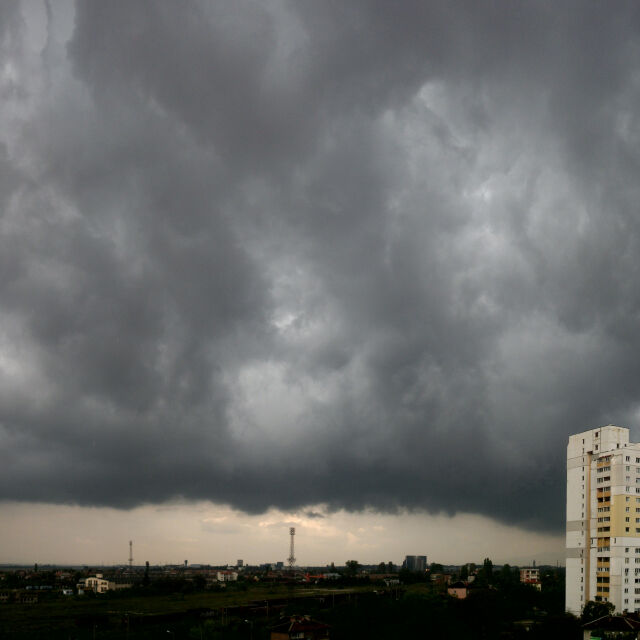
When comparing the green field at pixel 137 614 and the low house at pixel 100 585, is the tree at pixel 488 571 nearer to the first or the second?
the green field at pixel 137 614

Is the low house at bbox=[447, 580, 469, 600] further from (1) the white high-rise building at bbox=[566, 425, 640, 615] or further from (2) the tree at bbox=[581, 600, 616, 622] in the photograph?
(2) the tree at bbox=[581, 600, 616, 622]

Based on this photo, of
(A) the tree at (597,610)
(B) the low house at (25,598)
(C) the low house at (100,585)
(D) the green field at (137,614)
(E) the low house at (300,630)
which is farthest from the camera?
(C) the low house at (100,585)

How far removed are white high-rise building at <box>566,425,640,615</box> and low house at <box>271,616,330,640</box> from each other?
78.6 ft

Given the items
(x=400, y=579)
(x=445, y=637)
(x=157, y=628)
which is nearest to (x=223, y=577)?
(x=400, y=579)

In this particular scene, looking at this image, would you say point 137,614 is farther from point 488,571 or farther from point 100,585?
point 488,571

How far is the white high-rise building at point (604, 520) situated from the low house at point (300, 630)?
23964 millimetres

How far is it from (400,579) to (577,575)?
2884 inches

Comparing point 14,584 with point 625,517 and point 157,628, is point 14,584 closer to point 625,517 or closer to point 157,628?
point 157,628

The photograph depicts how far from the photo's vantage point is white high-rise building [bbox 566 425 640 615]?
51.4 metres

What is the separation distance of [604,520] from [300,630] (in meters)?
27.1

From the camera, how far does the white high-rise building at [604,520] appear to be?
5144cm

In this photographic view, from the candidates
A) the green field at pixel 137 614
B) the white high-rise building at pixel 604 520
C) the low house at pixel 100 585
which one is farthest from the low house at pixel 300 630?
the low house at pixel 100 585

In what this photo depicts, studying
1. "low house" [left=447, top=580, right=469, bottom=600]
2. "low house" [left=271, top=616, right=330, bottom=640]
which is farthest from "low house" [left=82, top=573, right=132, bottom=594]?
"low house" [left=271, top=616, right=330, bottom=640]

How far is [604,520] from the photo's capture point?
2105 inches
